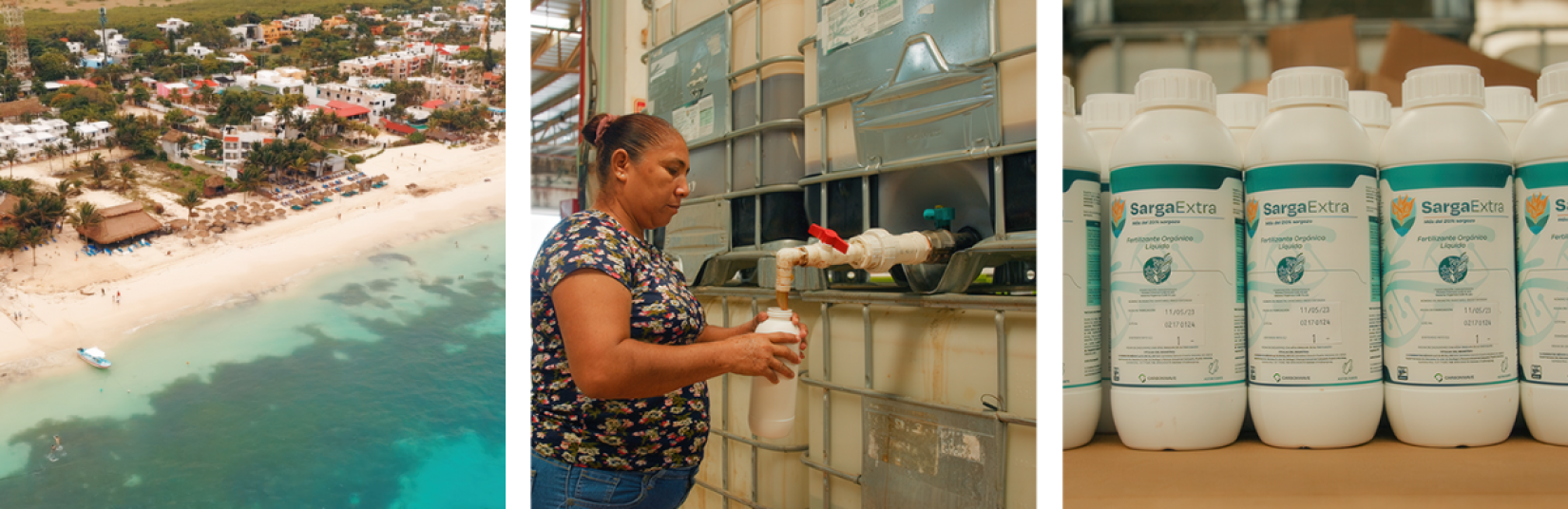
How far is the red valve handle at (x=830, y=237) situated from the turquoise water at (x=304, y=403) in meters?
0.71

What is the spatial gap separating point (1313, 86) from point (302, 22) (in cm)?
152

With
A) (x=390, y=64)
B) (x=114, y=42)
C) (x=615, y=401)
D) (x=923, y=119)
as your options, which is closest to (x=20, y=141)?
(x=114, y=42)

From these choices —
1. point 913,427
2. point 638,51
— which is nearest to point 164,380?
point 638,51

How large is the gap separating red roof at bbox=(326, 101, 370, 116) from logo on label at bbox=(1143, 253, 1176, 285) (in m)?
1.33

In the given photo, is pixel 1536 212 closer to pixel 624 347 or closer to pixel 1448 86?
pixel 1448 86

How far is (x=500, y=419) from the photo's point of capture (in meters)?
1.31

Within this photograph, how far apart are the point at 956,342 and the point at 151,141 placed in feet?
4.49

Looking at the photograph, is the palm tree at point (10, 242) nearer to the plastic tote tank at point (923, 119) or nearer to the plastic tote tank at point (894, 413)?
the plastic tote tank at point (894, 413)

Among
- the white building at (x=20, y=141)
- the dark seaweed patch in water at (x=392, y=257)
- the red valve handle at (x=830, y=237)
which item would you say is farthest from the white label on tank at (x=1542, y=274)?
the white building at (x=20, y=141)

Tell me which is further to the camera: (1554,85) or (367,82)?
(367,82)

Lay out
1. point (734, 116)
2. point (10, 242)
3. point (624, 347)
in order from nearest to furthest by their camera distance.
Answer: point (624, 347), point (734, 116), point (10, 242)

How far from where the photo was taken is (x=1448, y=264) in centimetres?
70

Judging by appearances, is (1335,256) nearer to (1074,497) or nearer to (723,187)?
(1074,497)

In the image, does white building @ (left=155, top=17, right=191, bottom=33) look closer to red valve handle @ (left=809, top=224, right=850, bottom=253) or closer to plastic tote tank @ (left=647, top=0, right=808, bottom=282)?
plastic tote tank @ (left=647, top=0, right=808, bottom=282)
